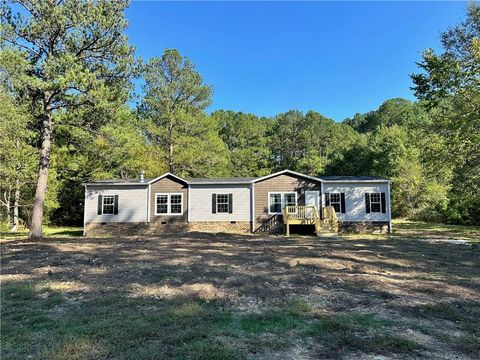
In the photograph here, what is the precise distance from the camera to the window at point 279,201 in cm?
2020

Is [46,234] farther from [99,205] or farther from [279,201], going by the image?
[279,201]

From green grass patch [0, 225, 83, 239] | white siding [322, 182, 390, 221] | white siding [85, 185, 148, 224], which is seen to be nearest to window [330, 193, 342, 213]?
white siding [322, 182, 390, 221]

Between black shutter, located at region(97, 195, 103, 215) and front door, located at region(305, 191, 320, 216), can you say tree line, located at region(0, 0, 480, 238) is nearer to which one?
black shutter, located at region(97, 195, 103, 215)

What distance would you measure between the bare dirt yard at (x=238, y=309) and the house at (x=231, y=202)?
35.6ft

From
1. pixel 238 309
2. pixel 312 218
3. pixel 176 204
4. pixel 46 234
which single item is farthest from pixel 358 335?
pixel 46 234

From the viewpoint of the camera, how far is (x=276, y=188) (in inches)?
803

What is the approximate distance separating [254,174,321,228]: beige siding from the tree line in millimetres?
6158

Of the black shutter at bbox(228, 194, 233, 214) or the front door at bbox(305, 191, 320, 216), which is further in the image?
the black shutter at bbox(228, 194, 233, 214)

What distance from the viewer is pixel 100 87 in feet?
48.1

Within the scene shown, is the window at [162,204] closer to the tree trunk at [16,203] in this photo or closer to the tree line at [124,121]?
the tree line at [124,121]

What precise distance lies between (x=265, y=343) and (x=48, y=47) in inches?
618

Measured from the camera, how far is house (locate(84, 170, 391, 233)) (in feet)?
65.1

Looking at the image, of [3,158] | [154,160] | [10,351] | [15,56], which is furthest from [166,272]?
[154,160]

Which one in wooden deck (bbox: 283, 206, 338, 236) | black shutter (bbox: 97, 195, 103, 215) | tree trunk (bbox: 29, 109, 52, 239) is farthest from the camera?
black shutter (bbox: 97, 195, 103, 215)
